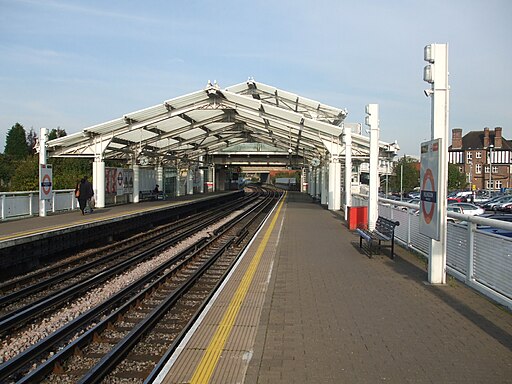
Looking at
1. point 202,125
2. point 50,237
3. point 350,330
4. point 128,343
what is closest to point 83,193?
point 50,237

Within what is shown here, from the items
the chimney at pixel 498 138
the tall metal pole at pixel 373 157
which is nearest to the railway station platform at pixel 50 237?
the tall metal pole at pixel 373 157

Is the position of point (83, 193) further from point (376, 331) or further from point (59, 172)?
point (59, 172)

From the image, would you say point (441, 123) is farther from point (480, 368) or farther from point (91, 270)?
point (91, 270)

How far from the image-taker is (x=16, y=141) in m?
102

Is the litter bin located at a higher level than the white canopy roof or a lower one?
lower

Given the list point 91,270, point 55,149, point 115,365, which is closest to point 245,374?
point 115,365

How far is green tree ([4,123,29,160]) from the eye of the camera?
100750 millimetres

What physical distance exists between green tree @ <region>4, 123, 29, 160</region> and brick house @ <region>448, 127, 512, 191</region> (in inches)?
3188

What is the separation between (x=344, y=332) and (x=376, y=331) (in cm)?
35

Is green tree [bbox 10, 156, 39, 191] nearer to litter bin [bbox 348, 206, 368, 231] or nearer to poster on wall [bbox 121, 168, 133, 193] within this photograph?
poster on wall [bbox 121, 168, 133, 193]

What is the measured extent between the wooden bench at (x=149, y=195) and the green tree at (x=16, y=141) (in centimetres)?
7644

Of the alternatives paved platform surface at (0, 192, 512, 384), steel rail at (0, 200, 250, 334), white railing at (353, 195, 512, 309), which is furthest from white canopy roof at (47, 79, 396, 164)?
paved platform surface at (0, 192, 512, 384)

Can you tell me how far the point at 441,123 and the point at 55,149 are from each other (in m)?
21.1

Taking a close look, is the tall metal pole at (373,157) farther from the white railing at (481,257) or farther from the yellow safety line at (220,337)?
the yellow safety line at (220,337)
